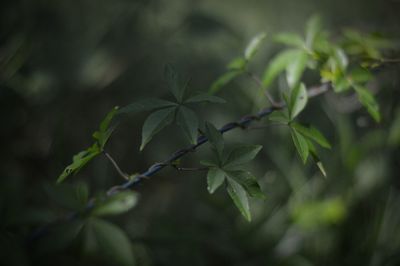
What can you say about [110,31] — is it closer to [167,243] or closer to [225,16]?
[225,16]

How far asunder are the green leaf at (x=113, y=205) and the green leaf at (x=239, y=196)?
0.27 m

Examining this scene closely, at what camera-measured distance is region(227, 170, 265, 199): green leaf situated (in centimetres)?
64

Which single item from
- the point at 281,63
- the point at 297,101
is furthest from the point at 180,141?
the point at 297,101

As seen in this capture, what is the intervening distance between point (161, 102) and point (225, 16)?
4.59 ft

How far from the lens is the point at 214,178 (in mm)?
632

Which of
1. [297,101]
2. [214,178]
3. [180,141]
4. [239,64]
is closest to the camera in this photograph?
[214,178]

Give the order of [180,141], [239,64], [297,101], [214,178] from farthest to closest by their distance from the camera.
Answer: [180,141], [239,64], [297,101], [214,178]

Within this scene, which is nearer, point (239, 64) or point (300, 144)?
point (300, 144)

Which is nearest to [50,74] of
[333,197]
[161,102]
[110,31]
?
[110,31]

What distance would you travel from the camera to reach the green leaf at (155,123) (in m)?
0.62

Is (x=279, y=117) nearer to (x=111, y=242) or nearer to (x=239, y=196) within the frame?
(x=239, y=196)

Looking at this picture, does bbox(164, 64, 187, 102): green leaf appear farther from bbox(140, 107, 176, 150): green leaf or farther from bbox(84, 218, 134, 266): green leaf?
bbox(84, 218, 134, 266): green leaf

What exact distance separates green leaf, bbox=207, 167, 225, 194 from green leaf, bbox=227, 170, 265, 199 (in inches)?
0.8

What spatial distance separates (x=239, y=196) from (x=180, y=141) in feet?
3.33
